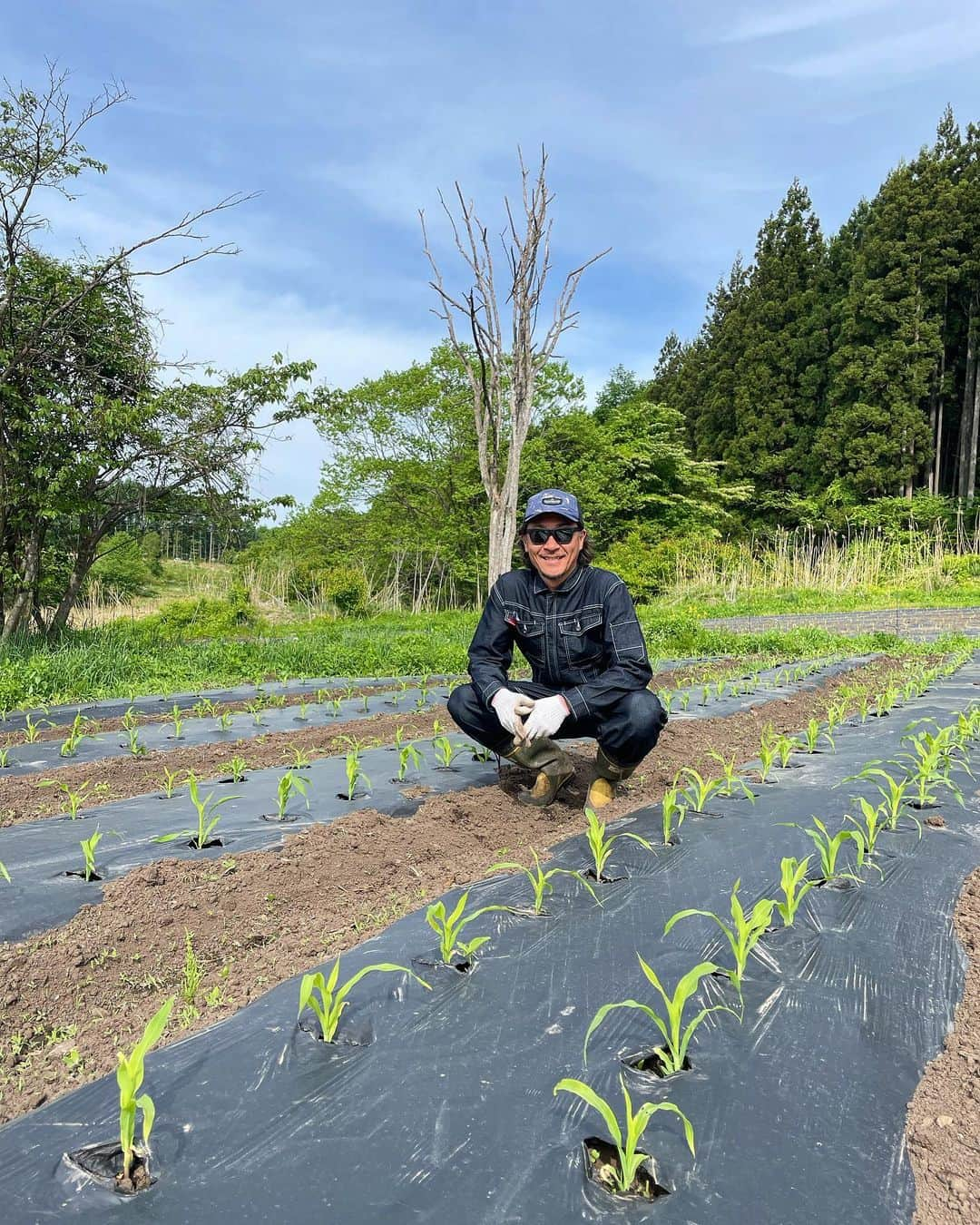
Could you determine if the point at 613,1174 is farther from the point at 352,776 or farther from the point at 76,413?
the point at 76,413

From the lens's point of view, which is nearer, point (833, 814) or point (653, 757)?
point (833, 814)

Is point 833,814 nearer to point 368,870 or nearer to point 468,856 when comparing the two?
point 468,856

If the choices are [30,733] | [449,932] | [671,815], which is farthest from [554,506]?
[30,733]

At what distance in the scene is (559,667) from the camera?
303 centimetres

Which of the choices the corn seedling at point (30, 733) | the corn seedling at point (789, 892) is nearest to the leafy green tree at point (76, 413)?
the corn seedling at point (30, 733)

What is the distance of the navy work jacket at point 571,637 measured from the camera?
276 centimetres

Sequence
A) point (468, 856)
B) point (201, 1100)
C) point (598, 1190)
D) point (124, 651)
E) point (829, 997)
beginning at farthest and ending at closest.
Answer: point (124, 651) → point (468, 856) → point (829, 997) → point (201, 1100) → point (598, 1190)

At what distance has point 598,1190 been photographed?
104 cm

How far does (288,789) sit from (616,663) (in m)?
1.28

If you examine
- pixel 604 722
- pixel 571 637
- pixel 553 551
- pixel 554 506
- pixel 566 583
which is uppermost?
pixel 554 506

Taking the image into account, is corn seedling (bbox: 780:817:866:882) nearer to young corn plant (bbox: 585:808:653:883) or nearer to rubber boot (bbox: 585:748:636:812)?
young corn plant (bbox: 585:808:653:883)

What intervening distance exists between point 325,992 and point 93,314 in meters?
8.68

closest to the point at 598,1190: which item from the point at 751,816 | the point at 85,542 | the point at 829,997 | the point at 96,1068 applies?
the point at 829,997

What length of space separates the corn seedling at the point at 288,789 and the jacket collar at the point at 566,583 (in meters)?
1.14
